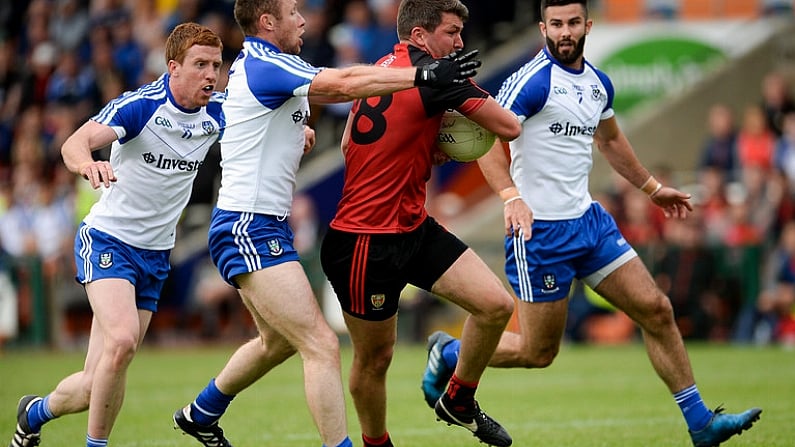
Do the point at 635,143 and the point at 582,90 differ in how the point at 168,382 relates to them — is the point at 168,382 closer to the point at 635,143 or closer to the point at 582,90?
the point at 582,90

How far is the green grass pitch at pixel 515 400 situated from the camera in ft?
29.7

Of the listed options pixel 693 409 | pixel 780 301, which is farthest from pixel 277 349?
pixel 780 301

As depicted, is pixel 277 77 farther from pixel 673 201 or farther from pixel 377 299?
pixel 673 201

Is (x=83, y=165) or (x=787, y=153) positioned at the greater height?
(x=83, y=165)

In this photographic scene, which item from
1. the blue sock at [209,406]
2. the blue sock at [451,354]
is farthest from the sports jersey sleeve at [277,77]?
the blue sock at [451,354]

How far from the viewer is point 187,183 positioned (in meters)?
7.80

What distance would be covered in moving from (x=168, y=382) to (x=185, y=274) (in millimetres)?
7123

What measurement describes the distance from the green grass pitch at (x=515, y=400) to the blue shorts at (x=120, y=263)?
1.53 meters

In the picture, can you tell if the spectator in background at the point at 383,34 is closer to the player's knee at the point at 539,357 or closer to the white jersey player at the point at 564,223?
the white jersey player at the point at 564,223

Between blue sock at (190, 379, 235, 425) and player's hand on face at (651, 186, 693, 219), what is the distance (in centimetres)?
306

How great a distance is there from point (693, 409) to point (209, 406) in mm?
2858

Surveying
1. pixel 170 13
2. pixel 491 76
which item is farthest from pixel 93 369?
pixel 170 13

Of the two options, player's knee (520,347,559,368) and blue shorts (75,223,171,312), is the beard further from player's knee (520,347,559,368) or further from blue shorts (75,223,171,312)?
blue shorts (75,223,171,312)

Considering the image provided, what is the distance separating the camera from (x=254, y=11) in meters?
6.96
